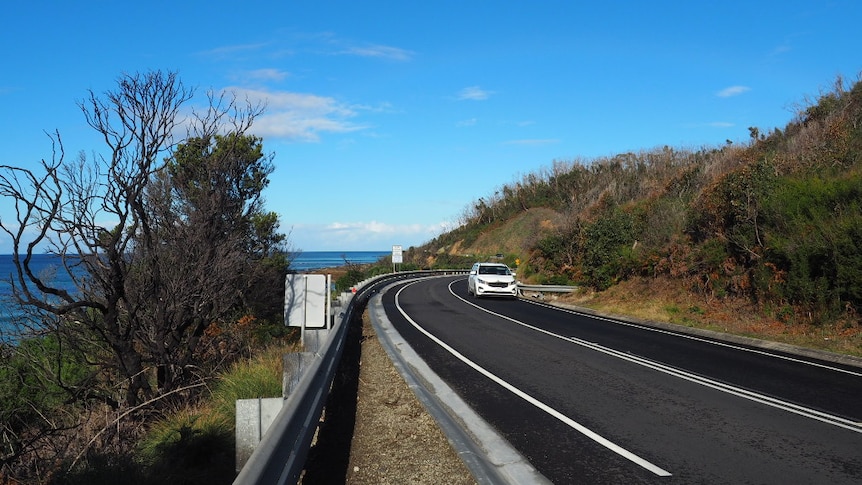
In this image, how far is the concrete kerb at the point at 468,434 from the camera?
556 cm

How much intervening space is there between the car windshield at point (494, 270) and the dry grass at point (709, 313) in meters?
3.12

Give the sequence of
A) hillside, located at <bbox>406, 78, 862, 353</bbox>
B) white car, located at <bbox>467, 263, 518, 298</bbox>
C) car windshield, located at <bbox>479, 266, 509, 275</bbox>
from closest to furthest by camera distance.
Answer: hillside, located at <bbox>406, 78, 862, 353</bbox>
white car, located at <bbox>467, 263, 518, 298</bbox>
car windshield, located at <bbox>479, 266, 509, 275</bbox>

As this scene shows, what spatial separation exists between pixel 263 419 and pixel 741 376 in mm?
8617

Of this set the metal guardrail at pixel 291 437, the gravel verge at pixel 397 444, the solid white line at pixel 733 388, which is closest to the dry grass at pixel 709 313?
the solid white line at pixel 733 388

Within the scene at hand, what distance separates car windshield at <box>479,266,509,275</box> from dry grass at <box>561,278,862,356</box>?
3116 mm

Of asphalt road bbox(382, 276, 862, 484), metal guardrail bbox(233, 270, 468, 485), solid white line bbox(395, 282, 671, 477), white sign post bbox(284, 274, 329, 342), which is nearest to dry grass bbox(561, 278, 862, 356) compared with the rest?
asphalt road bbox(382, 276, 862, 484)

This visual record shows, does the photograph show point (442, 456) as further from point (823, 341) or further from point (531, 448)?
point (823, 341)

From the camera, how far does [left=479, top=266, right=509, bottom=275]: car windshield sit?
31.0 m

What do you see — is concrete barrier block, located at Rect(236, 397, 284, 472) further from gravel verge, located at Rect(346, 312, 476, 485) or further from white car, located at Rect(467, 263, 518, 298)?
white car, located at Rect(467, 263, 518, 298)

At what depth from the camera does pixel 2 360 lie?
11.0 metres

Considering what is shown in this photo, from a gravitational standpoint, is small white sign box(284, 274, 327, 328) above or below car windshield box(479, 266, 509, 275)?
below

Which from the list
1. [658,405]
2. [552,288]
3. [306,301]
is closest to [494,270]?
[552,288]

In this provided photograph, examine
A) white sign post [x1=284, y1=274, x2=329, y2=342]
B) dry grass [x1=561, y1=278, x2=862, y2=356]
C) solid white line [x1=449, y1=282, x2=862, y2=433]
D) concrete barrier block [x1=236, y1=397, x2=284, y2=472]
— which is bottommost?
solid white line [x1=449, y1=282, x2=862, y2=433]

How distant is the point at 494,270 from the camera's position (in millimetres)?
31375
